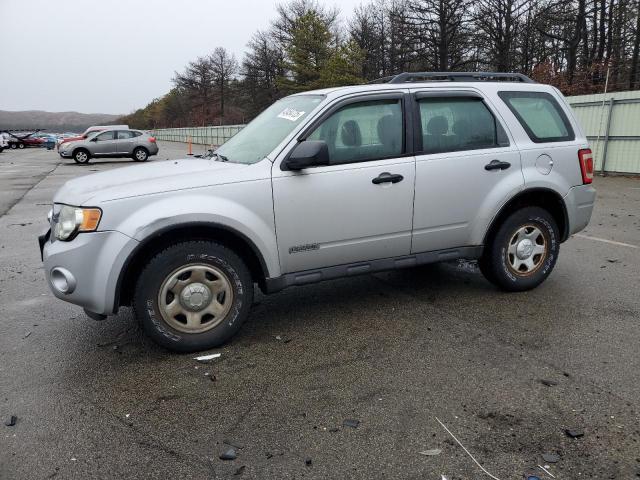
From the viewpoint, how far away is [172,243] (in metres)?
3.67

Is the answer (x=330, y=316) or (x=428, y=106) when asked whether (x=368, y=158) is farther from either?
(x=330, y=316)

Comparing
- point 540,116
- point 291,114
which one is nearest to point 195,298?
point 291,114

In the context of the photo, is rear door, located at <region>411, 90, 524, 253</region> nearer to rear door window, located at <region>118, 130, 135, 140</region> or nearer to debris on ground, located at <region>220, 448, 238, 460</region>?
debris on ground, located at <region>220, 448, 238, 460</region>

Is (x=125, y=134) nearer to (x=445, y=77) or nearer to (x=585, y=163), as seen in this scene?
(x=445, y=77)

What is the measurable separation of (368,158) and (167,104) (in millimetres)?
104900

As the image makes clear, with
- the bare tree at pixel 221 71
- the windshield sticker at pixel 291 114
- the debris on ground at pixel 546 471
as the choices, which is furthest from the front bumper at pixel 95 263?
the bare tree at pixel 221 71

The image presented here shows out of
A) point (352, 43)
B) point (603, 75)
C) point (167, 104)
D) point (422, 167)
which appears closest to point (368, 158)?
point (422, 167)

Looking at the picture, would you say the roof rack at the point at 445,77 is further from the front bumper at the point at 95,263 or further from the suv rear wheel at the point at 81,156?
the suv rear wheel at the point at 81,156

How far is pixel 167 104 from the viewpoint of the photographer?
101 metres

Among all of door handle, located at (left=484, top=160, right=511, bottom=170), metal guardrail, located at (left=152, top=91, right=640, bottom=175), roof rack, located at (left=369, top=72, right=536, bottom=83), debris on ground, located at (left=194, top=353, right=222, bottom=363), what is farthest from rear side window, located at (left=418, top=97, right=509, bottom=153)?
metal guardrail, located at (left=152, top=91, right=640, bottom=175)

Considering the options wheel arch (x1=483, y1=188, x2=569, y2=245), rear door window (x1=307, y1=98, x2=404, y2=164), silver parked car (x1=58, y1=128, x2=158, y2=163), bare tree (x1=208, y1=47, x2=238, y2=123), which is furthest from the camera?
bare tree (x1=208, y1=47, x2=238, y2=123)

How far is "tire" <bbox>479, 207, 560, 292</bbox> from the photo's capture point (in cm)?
478

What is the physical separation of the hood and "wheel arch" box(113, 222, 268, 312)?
30 cm

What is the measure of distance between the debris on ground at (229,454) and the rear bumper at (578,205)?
3.85 metres
